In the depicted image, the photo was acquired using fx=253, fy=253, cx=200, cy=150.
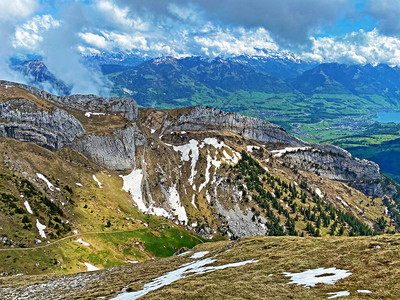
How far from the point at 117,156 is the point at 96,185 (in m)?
36.9

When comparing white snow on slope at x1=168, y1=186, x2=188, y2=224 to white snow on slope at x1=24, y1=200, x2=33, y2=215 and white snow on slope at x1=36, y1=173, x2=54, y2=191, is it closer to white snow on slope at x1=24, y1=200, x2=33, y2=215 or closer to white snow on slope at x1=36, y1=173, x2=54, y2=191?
white snow on slope at x1=36, y1=173, x2=54, y2=191

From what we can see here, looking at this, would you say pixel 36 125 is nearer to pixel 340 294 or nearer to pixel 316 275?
pixel 316 275

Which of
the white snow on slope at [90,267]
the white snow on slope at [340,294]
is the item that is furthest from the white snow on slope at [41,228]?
the white snow on slope at [340,294]

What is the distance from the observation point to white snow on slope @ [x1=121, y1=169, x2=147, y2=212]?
167m

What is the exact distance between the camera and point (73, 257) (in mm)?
96000

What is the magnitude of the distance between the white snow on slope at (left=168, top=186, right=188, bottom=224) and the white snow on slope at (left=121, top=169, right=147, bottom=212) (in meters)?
19.7

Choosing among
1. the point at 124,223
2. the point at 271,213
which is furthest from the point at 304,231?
the point at 124,223

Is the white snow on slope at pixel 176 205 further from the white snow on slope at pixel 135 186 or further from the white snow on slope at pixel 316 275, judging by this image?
the white snow on slope at pixel 316 275

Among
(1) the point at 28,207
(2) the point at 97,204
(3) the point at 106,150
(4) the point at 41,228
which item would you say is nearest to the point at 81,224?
(4) the point at 41,228

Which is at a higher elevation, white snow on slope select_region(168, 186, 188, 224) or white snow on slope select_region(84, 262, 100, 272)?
white snow on slope select_region(168, 186, 188, 224)

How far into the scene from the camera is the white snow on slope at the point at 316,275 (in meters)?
33.2

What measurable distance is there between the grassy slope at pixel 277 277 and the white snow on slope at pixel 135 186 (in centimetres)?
10115

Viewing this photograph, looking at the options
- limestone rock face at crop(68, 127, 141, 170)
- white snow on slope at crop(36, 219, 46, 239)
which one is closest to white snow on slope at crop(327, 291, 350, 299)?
white snow on slope at crop(36, 219, 46, 239)

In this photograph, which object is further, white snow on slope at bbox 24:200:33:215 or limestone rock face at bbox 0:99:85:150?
limestone rock face at bbox 0:99:85:150
